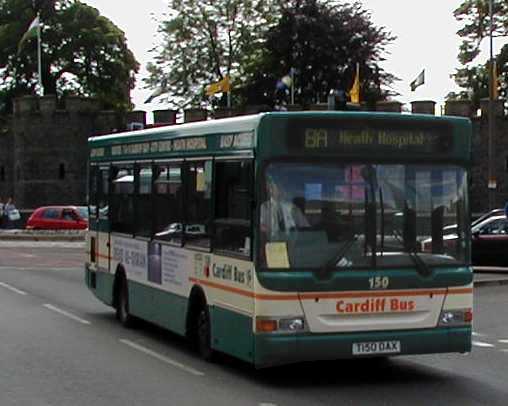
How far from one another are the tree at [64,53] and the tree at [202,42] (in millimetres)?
4583

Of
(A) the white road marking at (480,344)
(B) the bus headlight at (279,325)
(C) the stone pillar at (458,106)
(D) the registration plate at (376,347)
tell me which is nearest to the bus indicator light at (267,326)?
(B) the bus headlight at (279,325)

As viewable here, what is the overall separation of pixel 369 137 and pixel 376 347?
2037mm

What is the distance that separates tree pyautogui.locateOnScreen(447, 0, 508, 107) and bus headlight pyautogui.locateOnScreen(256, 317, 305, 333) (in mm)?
60432

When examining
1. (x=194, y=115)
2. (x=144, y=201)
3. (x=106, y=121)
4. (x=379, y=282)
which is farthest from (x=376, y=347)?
(x=106, y=121)

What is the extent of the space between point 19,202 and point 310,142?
58.8m

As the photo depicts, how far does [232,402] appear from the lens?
35.4 ft

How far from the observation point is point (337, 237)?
11719 millimetres

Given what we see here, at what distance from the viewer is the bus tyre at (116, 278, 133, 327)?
1683 cm

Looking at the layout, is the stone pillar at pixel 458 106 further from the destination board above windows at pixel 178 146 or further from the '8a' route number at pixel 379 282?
the '8a' route number at pixel 379 282

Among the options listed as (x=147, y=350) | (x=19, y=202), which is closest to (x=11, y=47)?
(x=19, y=202)

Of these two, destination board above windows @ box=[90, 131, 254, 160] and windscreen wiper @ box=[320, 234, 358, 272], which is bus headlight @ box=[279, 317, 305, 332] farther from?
destination board above windows @ box=[90, 131, 254, 160]

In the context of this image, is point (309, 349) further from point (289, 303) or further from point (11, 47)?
point (11, 47)

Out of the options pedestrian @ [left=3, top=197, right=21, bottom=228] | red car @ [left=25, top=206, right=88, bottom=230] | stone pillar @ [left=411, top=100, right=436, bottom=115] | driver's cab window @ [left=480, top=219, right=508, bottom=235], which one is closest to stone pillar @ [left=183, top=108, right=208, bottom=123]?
pedestrian @ [left=3, top=197, right=21, bottom=228]

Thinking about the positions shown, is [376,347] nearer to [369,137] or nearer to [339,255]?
[339,255]
